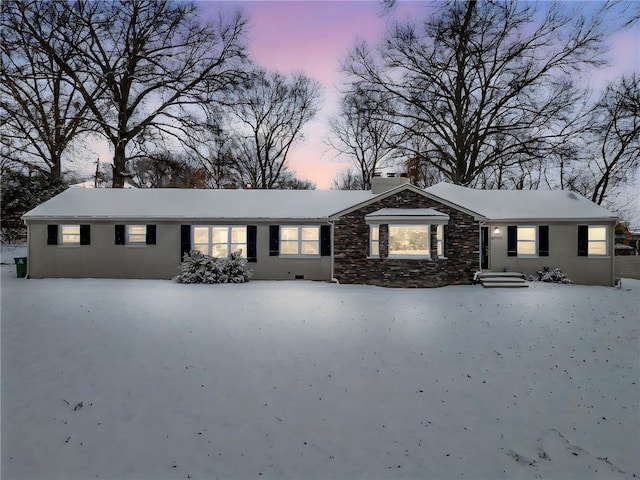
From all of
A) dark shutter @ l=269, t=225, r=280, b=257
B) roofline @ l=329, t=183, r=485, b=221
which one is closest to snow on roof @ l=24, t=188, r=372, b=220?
dark shutter @ l=269, t=225, r=280, b=257

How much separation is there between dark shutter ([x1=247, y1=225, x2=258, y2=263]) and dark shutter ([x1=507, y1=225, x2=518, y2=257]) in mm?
11270

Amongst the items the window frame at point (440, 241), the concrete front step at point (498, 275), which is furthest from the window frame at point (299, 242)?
the concrete front step at point (498, 275)

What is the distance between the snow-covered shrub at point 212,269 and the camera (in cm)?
1387

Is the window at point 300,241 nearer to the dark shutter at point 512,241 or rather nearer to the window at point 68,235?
the window at point 68,235

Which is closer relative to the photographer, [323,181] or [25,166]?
[25,166]

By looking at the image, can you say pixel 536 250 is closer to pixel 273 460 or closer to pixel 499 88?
pixel 499 88

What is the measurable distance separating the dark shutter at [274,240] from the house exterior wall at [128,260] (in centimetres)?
22

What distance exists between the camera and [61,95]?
25.1 metres

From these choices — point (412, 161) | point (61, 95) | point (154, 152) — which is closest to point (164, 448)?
point (154, 152)

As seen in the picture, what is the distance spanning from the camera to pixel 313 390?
631 cm

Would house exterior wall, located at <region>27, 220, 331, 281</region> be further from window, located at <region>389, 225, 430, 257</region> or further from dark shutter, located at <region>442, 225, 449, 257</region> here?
dark shutter, located at <region>442, 225, 449, 257</region>

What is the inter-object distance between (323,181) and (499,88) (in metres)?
22.6

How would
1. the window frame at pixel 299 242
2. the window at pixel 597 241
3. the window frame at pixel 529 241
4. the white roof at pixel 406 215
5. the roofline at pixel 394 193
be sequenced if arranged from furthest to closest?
the window frame at pixel 529 241
the window at pixel 597 241
the window frame at pixel 299 242
the roofline at pixel 394 193
the white roof at pixel 406 215

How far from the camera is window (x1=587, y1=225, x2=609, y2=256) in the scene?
637 inches
